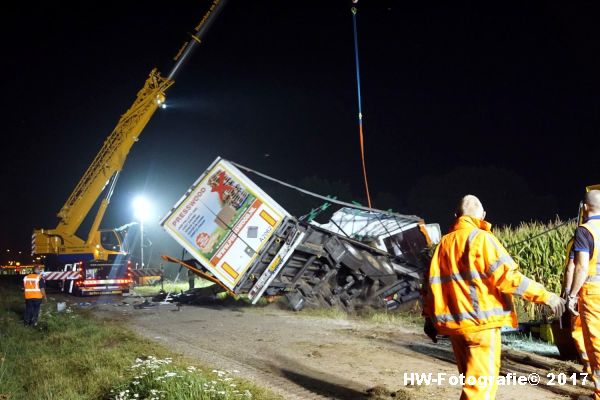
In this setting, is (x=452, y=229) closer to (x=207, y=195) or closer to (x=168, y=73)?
(x=207, y=195)

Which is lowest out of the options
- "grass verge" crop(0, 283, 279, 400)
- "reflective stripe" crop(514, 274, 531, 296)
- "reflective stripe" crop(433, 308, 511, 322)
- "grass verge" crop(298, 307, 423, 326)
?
"grass verge" crop(0, 283, 279, 400)

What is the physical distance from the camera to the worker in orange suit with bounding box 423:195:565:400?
275cm

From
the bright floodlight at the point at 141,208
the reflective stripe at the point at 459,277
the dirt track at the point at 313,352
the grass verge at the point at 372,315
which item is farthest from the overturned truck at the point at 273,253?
the bright floodlight at the point at 141,208

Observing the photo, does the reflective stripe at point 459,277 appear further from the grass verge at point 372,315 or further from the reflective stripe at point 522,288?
the grass verge at point 372,315

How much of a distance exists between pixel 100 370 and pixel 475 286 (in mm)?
4268

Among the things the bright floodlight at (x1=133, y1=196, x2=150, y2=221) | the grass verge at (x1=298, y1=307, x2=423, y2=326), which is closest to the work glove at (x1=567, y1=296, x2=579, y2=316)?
the grass verge at (x1=298, y1=307, x2=423, y2=326)

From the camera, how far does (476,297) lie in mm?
2812

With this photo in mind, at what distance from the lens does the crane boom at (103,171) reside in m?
16.9

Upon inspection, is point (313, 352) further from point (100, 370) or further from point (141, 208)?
point (141, 208)

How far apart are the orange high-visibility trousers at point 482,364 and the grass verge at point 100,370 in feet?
6.63

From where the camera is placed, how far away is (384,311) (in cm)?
992

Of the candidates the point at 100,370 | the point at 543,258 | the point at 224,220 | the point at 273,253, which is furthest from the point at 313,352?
the point at 543,258

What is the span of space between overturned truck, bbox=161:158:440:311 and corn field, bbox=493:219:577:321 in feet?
7.17

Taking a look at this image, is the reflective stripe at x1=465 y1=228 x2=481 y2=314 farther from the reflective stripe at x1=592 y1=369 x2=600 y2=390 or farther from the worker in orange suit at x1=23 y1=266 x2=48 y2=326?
the worker in orange suit at x1=23 y1=266 x2=48 y2=326
